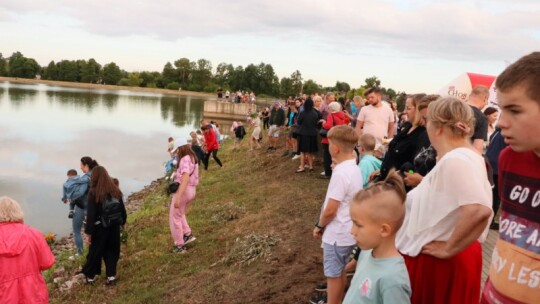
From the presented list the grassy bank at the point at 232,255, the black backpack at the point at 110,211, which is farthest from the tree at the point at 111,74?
the black backpack at the point at 110,211

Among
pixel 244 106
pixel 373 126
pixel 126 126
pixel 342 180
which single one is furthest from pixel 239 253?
pixel 244 106

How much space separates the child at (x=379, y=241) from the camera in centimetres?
221

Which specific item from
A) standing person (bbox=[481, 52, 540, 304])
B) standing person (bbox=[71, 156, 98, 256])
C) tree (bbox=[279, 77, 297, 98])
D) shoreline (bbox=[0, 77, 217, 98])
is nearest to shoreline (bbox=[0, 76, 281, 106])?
shoreline (bbox=[0, 77, 217, 98])

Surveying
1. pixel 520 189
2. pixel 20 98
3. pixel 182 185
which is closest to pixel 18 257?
pixel 182 185

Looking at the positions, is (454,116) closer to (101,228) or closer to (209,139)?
(101,228)

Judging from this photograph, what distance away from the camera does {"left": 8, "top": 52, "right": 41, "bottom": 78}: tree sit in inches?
4786

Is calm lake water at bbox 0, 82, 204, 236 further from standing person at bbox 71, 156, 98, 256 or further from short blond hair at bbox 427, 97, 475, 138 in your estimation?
short blond hair at bbox 427, 97, 475, 138

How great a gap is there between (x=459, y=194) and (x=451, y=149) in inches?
11.7

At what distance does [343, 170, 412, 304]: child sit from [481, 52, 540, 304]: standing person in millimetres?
461

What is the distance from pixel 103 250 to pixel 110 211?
0.81 meters

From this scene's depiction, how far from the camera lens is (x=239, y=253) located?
7.04m

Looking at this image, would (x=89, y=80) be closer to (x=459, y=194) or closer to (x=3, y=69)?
(x=3, y=69)

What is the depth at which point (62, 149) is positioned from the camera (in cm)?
2681

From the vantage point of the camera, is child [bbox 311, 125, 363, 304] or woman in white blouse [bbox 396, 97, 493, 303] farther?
child [bbox 311, 125, 363, 304]
